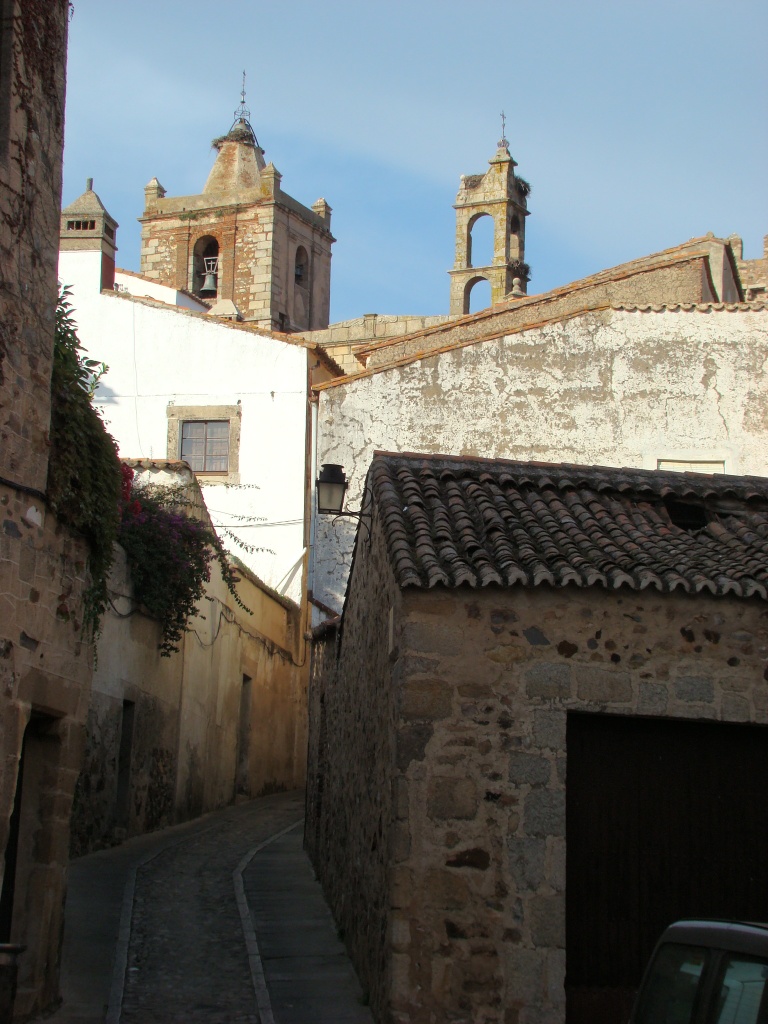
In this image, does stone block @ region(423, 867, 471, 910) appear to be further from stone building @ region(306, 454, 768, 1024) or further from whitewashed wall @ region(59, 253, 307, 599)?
whitewashed wall @ region(59, 253, 307, 599)

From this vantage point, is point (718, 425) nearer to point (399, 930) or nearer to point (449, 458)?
point (449, 458)

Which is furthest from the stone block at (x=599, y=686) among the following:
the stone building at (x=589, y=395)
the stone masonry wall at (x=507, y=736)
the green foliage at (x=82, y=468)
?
the stone building at (x=589, y=395)

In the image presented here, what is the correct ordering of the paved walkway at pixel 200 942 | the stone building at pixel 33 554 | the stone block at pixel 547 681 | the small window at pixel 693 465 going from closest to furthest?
the stone building at pixel 33 554 → the stone block at pixel 547 681 → the paved walkway at pixel 200 942 → the small window at pixel 693 465

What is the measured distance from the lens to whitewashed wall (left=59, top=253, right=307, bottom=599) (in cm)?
2481

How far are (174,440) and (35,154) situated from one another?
1625cm

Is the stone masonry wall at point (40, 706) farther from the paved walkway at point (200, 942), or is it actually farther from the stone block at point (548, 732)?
the stone block at point (548, 732)

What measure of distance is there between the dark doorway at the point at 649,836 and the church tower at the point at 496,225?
55.6m

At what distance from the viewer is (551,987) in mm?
8797

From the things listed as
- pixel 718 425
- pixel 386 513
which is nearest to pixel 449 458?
pixel 386 513

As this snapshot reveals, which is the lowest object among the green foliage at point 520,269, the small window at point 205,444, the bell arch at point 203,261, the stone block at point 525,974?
the stone block at point 525,974

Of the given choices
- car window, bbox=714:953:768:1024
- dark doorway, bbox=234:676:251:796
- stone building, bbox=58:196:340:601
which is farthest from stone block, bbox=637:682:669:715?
stone building, bbox=58:196:340:601

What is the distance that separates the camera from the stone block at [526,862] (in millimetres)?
8953

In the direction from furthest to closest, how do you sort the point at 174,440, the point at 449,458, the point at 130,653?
the point at 174,440, the point at 130,653, the point at 449,458

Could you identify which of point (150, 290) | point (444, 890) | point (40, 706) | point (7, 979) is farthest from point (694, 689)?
point (150, 290)
